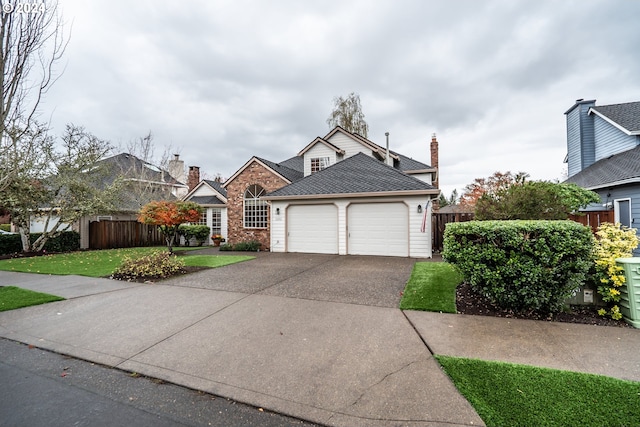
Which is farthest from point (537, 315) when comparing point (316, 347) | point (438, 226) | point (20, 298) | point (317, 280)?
point (20, 298)

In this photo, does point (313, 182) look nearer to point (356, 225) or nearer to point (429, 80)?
point (356, 225)

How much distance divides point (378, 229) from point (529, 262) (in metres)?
7.15

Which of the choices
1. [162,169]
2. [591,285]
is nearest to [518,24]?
[591,285]

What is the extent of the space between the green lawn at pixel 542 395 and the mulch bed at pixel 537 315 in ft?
5.98

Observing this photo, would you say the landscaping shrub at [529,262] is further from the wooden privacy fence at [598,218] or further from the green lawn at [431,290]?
the wooden privacy fence at [598,218]

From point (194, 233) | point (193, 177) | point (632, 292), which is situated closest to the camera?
point (632, 292)

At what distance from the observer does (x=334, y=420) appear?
7.17 feet

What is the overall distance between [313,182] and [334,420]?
37.5 ft

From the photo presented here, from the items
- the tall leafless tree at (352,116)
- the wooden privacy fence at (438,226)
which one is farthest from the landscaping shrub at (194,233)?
the tall leafless tree at (352,116)

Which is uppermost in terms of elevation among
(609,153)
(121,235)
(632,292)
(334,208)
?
(609,153)

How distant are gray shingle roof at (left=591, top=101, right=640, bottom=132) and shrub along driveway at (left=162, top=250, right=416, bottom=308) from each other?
528 inches

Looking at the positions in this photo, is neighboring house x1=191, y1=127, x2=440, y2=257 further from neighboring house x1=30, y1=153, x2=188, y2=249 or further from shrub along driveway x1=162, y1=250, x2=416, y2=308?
neighboring house x1=30, y1=153, x2=188, y2=249

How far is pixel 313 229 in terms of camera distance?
12.4 m

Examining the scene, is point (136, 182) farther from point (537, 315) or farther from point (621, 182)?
point (621, 182)
